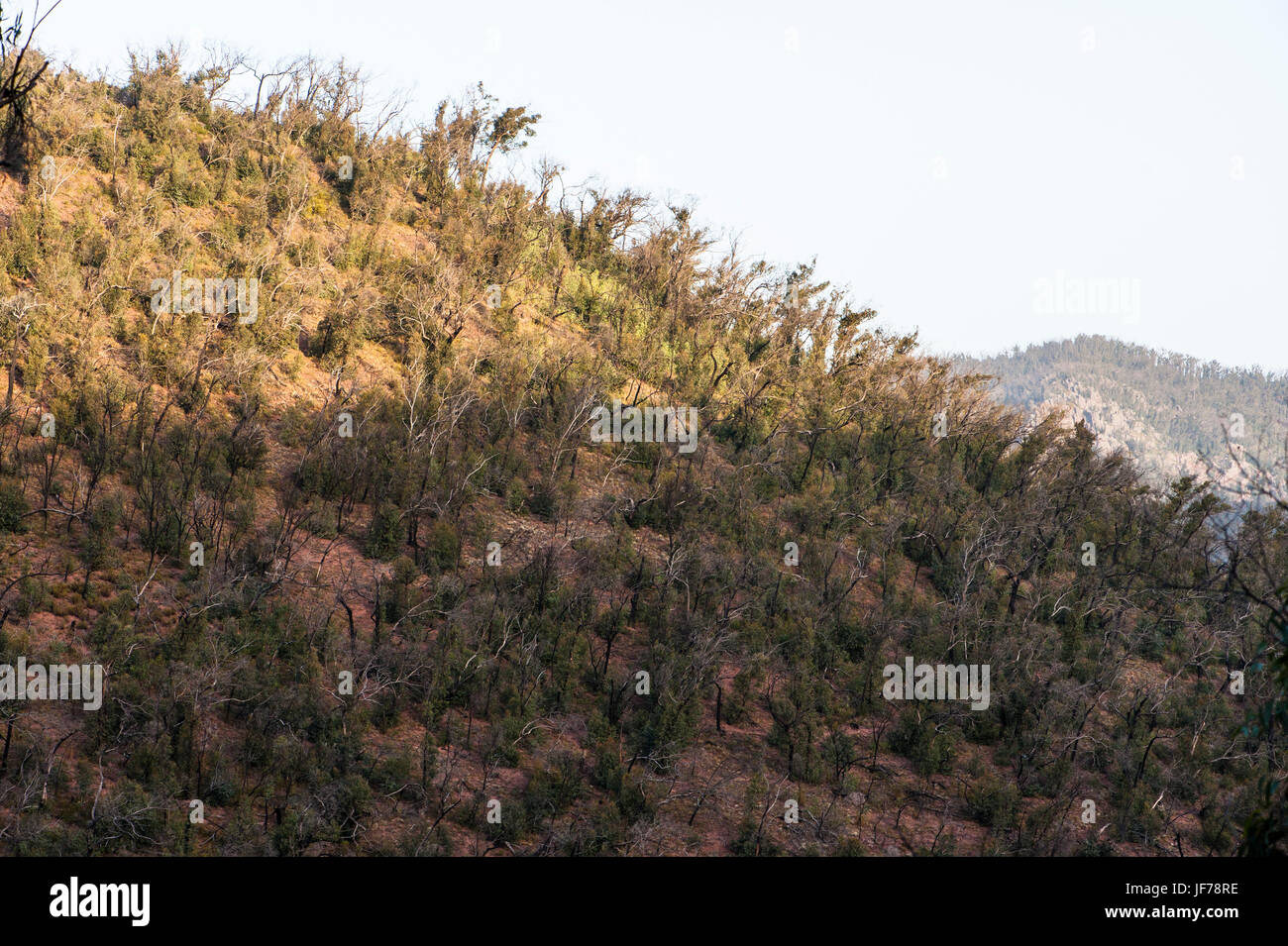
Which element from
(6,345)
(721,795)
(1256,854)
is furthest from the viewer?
(6,345)

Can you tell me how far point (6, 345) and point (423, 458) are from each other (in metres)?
8.67

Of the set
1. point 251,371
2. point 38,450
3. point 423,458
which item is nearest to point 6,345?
point 38,450

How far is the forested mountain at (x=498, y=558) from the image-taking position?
15.2 meters

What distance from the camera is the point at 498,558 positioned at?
69.6 ft

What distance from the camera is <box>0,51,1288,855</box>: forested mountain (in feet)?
49.8

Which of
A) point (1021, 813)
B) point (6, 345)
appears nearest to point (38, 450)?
point (6, 345)
